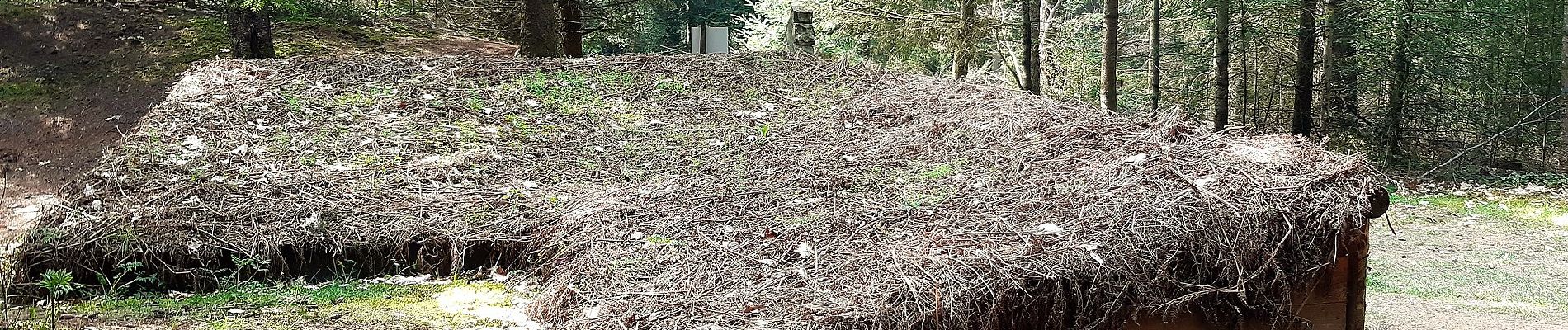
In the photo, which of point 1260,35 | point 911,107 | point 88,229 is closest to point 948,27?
point 1260,35

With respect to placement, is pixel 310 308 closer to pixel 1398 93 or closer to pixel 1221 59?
pixel 1221 59

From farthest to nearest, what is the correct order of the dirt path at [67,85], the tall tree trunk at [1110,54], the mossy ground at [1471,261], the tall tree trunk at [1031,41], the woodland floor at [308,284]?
the tall tree trunk at [1031,41] < the tall tree trunk at [1110,54] < the dirt path at [67,85] < the mossy ground at [1471,261] < the woodland floor at [308,284]

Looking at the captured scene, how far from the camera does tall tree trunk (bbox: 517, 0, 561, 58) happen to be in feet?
34.2

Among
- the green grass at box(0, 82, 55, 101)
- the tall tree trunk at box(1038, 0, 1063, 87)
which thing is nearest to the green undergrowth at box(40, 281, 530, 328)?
the green grass at box(0, 82, 55, 101)

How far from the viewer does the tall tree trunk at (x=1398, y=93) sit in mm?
13500

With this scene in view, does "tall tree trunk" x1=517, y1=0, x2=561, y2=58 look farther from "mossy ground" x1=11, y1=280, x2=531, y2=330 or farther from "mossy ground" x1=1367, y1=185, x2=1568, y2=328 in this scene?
"mossy ground" x1=1367, y1=185, x2=1568, y2=328

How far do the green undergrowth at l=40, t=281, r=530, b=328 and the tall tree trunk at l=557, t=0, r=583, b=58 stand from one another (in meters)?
7.72

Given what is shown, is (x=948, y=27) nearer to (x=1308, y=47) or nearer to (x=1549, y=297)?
(x=1308, y=47)

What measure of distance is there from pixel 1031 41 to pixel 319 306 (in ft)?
37.0

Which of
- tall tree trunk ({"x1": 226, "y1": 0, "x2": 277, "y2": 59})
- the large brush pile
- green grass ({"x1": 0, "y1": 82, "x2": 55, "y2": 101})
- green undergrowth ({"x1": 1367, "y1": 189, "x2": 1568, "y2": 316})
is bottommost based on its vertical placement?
green undergrowth ({"x1": 1367, "y1": 189, "x2": 1568, "y2": 316})

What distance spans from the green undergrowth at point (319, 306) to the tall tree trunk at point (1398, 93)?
1317 cm

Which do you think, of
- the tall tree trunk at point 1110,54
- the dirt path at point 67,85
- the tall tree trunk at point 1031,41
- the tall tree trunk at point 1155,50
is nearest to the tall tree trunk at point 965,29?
the tall tree trunk at point 1031,41

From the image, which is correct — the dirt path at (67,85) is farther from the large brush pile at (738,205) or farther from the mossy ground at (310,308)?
the mossy ground at (310,308)

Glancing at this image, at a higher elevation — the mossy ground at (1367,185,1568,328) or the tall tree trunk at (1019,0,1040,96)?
the tall tree trunk at (1019,0,1040,96)
